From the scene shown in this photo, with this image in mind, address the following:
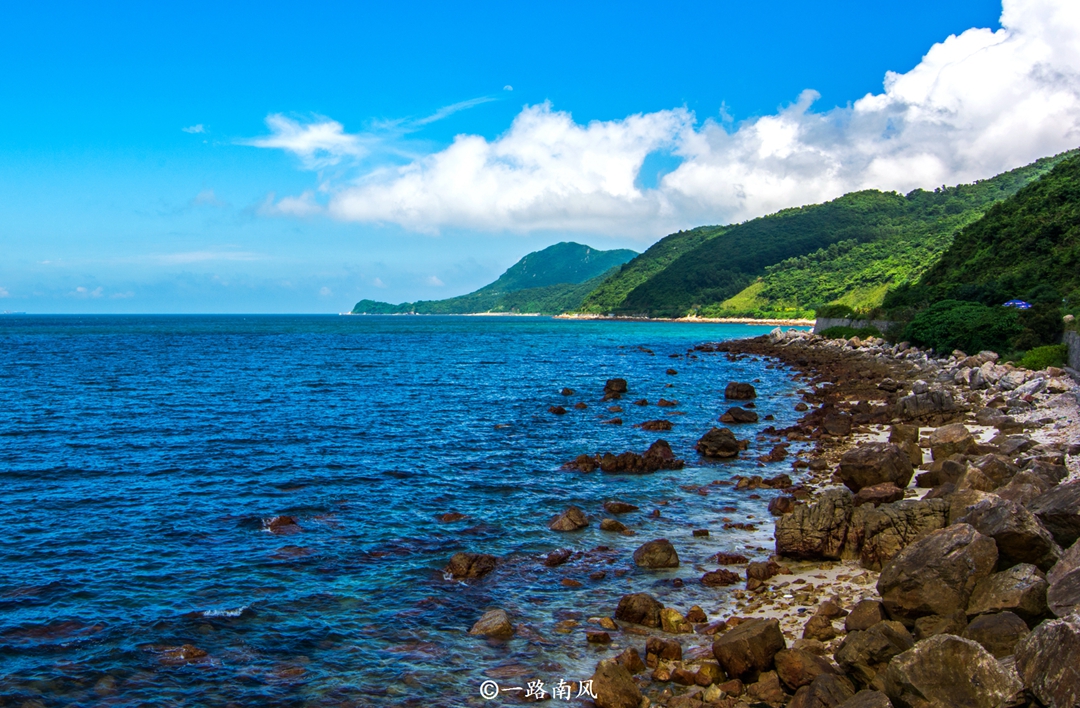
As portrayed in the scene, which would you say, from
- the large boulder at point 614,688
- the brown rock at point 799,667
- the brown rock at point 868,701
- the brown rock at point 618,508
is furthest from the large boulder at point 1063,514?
the brown rock at point 618,508

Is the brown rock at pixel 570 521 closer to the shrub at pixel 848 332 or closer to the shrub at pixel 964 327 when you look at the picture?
the shrub at pixel 964 327

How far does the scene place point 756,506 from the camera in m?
23.2

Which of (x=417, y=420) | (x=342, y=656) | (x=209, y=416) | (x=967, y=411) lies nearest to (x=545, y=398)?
(x=417, y=420)

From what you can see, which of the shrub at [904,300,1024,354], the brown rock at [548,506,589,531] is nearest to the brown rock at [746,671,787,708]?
the brown rock at [548,506,589,531]

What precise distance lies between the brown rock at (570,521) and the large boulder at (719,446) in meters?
11.6

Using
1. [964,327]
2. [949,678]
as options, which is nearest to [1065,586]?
[949,678]

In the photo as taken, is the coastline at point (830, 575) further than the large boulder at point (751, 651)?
No

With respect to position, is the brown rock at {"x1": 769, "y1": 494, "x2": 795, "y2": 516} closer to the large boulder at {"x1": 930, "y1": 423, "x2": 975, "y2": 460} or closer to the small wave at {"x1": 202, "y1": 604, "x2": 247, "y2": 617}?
the large boulder at {"x1": 930, "y1": 423, "x2": 975, "y2": 460}

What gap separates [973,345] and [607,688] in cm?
5557

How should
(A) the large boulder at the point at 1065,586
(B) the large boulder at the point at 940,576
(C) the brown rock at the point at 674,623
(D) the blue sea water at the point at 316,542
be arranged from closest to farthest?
(A) the large boulder at the point at 1065,586, (B) the large boulder at the point at 940,576, (D) the blue sea water at the point at 316,542, (C) the brown rock at the point at 674,623

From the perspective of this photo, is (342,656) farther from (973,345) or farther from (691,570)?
(973,345)

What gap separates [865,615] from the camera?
1295 cm

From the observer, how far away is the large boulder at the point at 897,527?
16.6 meters

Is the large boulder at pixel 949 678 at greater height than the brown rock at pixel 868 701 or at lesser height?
greater
